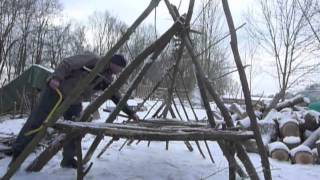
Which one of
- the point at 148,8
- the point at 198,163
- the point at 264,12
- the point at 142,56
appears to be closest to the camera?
the point at 148,8

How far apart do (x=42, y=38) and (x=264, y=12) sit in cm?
2630

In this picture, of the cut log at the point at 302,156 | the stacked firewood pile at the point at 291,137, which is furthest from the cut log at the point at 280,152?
the cut log at the point at 302,156

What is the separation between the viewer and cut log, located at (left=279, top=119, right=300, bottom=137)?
27.4 ft

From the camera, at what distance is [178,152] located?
7.18 metres

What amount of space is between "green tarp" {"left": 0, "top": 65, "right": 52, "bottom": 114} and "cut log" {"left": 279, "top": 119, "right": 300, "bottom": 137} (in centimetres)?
1005

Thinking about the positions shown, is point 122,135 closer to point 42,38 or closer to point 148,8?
point 148,8

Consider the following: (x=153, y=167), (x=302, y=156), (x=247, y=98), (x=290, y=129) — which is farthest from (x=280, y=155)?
(x=247, y=98)

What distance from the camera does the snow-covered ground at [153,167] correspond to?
4.91m

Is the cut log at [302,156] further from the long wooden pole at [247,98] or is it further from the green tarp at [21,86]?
the green tarp at [21,86]

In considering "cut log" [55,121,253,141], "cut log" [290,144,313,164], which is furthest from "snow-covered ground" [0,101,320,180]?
"cut log" [55,121,253,141]

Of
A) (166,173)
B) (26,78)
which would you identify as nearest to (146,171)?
(166,173)

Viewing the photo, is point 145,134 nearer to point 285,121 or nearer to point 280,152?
point 280,152

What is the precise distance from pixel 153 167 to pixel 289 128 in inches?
151

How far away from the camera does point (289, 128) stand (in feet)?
27.6
